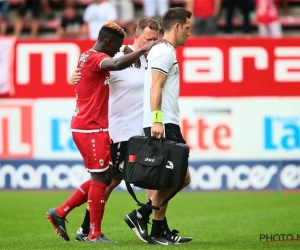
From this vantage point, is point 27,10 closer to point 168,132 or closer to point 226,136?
point 226,136

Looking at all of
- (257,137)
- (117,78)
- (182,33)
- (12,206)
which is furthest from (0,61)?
(182,33)

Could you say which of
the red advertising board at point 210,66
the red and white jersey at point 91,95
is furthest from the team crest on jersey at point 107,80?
the red advertising board at point 210,66

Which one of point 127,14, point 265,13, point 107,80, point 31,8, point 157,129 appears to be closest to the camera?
point 157,129

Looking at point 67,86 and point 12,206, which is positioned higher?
point 67,86

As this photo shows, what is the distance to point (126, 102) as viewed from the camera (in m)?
9.86

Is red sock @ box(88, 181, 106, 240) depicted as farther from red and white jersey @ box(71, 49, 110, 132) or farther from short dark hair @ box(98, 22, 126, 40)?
short dark hair @ box(98, 22, 126, 40)

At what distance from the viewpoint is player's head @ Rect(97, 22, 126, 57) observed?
905 cm

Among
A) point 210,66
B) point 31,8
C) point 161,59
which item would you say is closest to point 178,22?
point 161,59

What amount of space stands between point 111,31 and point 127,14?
1032cm

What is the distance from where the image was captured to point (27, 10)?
1983 cm

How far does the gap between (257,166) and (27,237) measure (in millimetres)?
6739

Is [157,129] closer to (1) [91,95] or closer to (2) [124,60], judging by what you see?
(2) [124,60]

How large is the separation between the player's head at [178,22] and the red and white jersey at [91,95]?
0.74 metres

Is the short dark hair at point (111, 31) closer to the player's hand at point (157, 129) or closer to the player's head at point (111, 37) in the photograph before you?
the player's head at point (111, 37)
